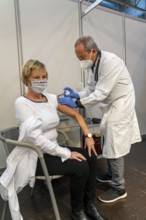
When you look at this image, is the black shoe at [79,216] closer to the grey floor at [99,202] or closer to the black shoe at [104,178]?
the grey floor at [99,202]

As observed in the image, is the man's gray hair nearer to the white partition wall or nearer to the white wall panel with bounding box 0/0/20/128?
the white wall panel with bounding box 0/0/20/128

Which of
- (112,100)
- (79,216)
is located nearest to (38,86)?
(112,100)

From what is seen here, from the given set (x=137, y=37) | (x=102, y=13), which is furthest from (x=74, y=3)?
(x=137, y=37)

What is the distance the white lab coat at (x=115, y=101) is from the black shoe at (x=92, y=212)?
Result: 45cm

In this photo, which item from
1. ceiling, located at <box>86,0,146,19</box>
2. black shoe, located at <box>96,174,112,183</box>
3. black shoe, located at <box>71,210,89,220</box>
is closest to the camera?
black shoe, located at <box>71,210,89,220</box>

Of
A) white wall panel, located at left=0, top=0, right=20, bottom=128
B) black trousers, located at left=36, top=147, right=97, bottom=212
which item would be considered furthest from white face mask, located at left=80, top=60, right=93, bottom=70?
white wall panel, located at left=0, top=0, right=20, bottom=128

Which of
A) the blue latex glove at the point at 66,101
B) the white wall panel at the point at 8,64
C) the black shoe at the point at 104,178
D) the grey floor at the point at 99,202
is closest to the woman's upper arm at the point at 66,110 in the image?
the blue latex glove at the point at 66,101

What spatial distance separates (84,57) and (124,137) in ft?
2.46

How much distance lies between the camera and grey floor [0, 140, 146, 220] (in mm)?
1514

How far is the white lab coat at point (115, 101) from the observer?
1.62m

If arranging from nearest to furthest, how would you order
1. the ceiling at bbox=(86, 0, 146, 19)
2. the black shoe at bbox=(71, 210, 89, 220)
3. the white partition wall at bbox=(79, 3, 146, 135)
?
the black shoe at bbox=(71, 210, 89, 220) → the white partition wall at bbox=(79, 3, 146, 135) → the ceiling at bbox=(86, 0, 146, 19)

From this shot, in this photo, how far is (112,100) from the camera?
1.70 m

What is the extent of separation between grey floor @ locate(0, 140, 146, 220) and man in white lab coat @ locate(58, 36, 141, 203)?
0.10 m

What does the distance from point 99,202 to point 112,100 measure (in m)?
0.87
